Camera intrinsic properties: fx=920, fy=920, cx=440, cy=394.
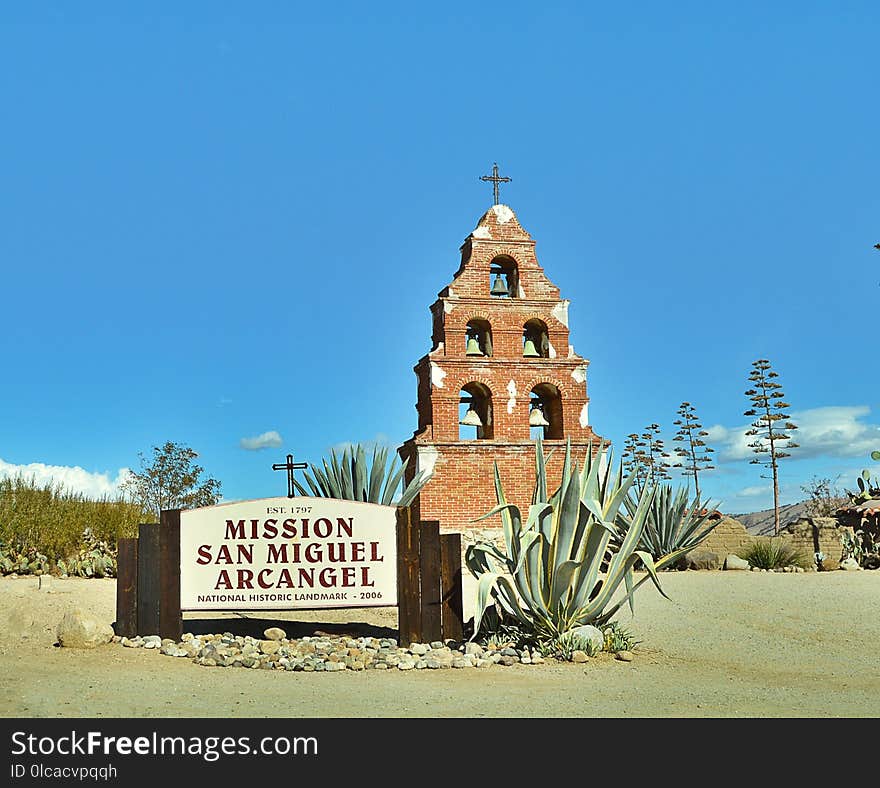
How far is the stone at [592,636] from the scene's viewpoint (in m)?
8.05

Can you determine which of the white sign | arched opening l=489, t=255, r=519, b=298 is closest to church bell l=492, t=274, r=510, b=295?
arched opening l=489, t=255, r=519, b=298

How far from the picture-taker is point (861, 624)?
10320 millimetres

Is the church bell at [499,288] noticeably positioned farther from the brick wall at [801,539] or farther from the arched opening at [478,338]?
the brick wall at [801,539]

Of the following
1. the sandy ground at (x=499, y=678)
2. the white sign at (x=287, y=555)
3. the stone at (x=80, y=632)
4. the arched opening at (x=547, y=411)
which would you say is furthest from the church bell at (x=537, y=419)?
the stone at (x=80, y=632)

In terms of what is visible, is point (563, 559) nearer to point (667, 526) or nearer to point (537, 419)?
point (667, 526)

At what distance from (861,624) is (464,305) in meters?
13.2

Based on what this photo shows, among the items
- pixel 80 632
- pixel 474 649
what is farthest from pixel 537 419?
pixel 80 632

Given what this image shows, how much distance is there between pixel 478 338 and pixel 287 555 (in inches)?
570

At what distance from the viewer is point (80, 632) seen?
27.1ft

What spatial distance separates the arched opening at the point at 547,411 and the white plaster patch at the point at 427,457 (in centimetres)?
252

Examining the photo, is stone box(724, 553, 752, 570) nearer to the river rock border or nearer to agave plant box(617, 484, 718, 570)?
agave plant box(617, 484, 718, 570)

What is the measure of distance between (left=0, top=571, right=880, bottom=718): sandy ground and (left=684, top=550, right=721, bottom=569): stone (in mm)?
4794
